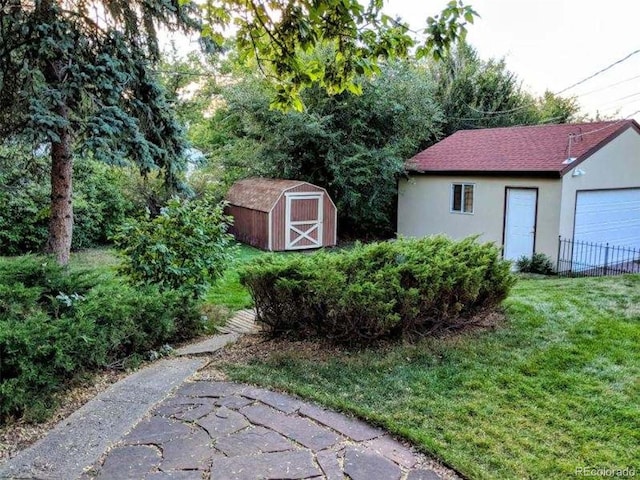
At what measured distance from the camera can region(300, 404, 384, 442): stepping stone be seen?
10.7 ft

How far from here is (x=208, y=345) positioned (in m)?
5.14

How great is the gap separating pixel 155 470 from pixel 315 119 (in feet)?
40.0

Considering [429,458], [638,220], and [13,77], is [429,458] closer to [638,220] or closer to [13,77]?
[13,77]

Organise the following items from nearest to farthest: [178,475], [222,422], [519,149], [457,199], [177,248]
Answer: [178,475]
[222,422]
[177,248]
[519,149]
[457,199]

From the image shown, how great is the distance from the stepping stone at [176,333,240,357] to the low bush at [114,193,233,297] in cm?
63

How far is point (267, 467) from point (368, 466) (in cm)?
59

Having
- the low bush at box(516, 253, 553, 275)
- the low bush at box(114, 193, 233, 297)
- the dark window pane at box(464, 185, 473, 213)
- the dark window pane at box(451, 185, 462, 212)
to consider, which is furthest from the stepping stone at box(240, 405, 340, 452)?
the dark window pane at box(451, 185, 462, 212)

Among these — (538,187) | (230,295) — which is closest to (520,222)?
(538,187)

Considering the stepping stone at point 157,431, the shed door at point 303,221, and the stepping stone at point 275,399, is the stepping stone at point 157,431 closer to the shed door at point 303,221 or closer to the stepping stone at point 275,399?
the stepping stone at point 275,399

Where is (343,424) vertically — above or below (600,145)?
below

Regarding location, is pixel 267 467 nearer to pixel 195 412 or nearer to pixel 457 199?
pixel 195 412

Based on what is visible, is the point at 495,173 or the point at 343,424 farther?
the point at 495,173

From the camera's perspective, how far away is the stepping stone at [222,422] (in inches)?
129

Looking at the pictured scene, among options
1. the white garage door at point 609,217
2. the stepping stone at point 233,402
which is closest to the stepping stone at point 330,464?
the stepping stone at point 233,402
